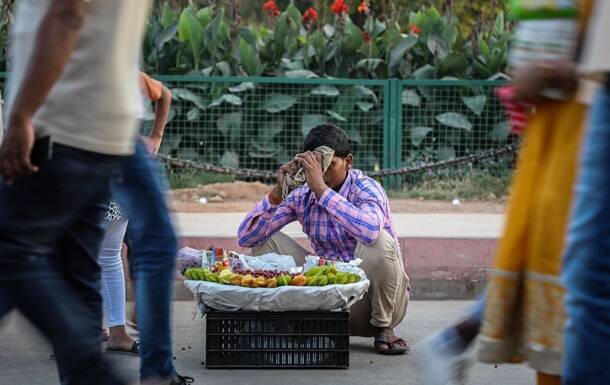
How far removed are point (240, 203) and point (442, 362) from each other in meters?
9.18

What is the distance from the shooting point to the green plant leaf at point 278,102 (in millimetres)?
13609

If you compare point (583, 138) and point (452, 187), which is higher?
point (583, 138)

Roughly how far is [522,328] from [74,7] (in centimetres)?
147

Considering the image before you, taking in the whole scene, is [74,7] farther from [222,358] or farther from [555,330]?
[222,358]

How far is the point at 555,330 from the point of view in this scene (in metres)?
3.32

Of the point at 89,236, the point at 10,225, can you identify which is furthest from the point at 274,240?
the point at 10,225

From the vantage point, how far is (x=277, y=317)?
241 inches

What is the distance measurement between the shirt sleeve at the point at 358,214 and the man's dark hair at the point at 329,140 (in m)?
0.27

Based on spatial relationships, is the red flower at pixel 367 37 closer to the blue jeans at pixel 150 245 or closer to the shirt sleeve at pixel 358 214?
the shirt sleeve at pixel 358 214

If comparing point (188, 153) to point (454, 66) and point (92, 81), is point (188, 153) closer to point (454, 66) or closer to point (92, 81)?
point (454, 66)

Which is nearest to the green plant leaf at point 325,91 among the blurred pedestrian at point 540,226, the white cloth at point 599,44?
the blurred pedestrian at point 540,226

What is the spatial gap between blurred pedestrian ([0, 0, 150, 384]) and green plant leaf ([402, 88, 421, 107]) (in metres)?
10.1

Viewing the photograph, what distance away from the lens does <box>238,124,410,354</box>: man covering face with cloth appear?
6586mm

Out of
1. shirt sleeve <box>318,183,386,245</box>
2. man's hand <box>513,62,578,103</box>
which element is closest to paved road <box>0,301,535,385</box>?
shirt sleeve <box>318,183,386,245</box>
